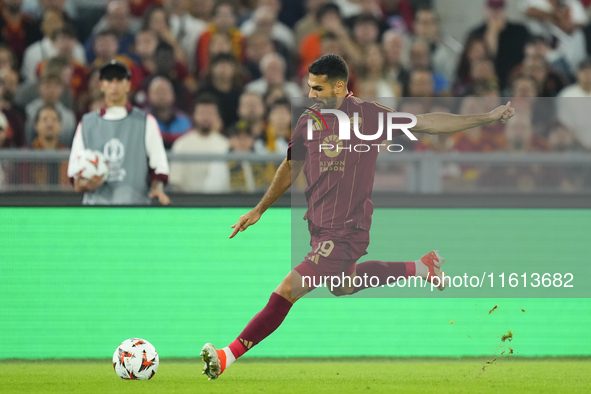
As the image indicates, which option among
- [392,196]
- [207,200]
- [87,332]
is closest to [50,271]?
[87,332]

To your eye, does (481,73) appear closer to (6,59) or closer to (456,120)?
(456,120)

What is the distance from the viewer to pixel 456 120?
5.57m

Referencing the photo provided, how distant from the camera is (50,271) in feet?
22.0

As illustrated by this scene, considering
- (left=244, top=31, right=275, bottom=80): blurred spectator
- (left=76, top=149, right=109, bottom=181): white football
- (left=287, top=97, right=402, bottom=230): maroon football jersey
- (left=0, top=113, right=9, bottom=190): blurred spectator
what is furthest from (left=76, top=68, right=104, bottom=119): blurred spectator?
(left=287, top=97, right=402, bottom=230): maroon football jersey

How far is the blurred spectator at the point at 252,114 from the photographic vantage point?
8.40 metres

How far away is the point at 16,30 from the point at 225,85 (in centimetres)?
264

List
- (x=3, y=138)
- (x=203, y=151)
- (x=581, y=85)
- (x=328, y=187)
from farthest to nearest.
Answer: (x=581, y=85), (x=203, y=151), (x=3, y=138), (x=328, y=187)

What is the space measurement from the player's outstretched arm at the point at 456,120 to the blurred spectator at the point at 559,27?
19.1 ft

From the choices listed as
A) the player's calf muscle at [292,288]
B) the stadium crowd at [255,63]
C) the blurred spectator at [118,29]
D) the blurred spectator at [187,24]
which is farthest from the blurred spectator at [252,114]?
the player's calf muscle at [292,288]

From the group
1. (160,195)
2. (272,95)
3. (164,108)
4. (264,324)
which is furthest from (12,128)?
(264,324)

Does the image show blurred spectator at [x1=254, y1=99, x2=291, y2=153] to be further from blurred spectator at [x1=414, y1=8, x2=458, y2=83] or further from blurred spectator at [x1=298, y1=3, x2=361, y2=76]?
blurred spectator at [x1=414, y1=8, x2=458, y2=83]

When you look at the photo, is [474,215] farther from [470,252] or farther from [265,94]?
[265,94]

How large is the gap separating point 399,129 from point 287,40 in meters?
5.11

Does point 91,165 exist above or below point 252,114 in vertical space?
below
